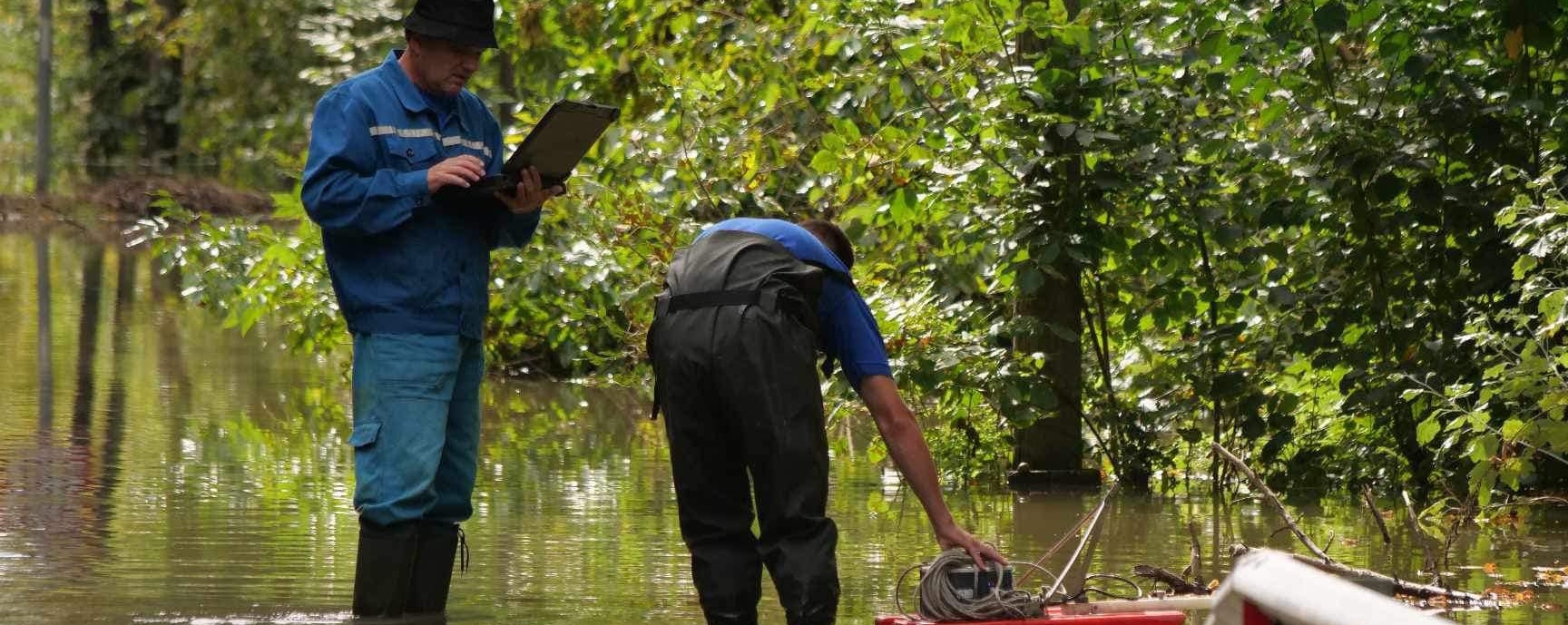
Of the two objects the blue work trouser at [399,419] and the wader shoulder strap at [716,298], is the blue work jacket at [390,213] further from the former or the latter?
the wader shoulder strap at [716,298]

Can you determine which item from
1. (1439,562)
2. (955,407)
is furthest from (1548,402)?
(955,407)

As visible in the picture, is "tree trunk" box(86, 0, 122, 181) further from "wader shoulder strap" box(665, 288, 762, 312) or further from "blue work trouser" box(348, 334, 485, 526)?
"wader shoulder strap" box(665, 288, 762, 312)

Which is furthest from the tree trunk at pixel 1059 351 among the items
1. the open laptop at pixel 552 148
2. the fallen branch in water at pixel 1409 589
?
the open laptop at pixel 552 148

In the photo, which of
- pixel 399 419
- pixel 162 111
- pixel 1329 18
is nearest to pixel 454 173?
pixel 399 419

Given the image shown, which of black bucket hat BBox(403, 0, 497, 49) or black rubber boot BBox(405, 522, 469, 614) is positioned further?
black rubber boot BBox(405, 522, 469, 614)

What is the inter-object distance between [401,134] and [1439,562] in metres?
3.88

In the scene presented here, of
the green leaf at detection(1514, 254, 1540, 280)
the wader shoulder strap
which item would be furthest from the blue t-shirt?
the green leaf at detection(1514, 254, 1540, 280)

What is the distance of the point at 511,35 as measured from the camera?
1291 cm

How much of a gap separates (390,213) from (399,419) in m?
0.54

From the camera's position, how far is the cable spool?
16.5ft

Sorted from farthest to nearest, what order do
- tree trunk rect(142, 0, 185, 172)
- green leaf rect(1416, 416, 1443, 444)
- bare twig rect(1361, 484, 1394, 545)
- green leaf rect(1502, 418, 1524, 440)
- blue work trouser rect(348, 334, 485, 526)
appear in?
1. tree trunk rect(142, 0, 185, 172)
2. green leaf rect(1416, 416, 1443, 444)
3. green leaf rect(1502, 418, 1524, 440)
4. bare twig rect(1361, 484, 1394, 545)
5. blue work trouser rect(348, 334, 485, 526)

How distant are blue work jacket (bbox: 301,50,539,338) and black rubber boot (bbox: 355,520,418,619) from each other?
1.77 ft

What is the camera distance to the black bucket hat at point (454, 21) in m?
5.76

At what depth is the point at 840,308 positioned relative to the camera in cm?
525
